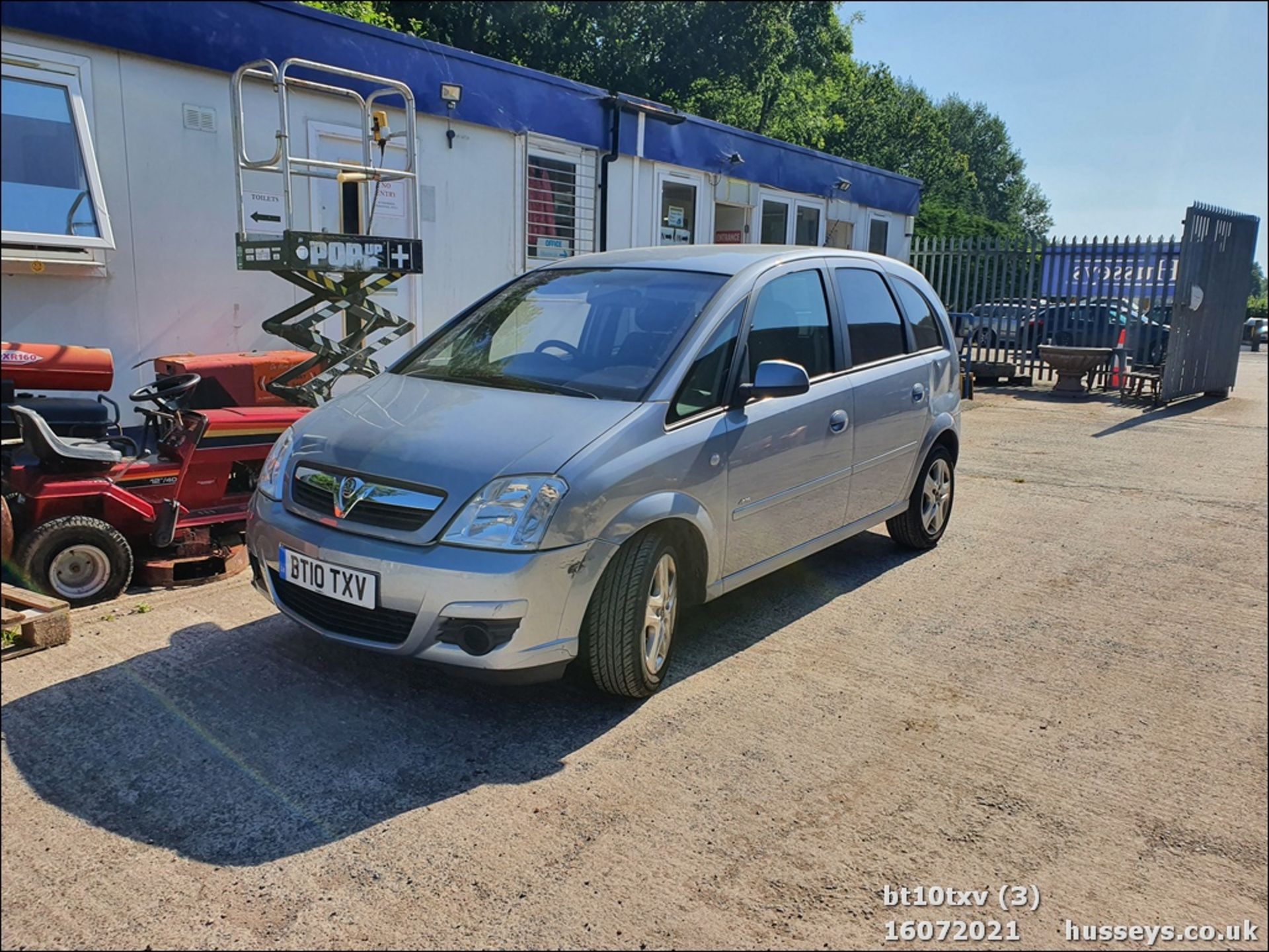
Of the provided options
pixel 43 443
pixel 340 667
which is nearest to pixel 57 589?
pixel 43 443

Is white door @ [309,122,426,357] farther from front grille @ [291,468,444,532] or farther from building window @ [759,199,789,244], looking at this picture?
building window @ [759,199,789,244]

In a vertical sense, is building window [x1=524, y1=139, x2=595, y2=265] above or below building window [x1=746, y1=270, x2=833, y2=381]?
above

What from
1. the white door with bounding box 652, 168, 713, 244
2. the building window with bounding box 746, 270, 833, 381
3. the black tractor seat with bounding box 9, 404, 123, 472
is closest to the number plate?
the black tractor seat with bounding box 9, 404, 123, 472

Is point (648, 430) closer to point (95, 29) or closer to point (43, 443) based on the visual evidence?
point (43, 443)

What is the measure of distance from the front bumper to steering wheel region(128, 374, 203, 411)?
2349 mm

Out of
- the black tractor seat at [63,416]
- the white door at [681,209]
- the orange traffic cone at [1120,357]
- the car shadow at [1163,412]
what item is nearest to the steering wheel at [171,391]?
the black tractor seat at [63,416]

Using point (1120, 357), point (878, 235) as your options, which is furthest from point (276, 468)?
point (1120, 357)

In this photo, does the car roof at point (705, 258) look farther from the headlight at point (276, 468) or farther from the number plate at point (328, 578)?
the number plate at point (328, 578)

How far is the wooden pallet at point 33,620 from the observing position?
4047 millimetres

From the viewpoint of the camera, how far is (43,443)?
4.61 metres

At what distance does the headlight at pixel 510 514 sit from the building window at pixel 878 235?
14.6 meters

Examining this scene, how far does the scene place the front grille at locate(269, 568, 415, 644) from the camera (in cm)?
344
